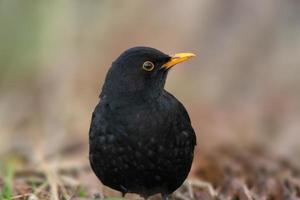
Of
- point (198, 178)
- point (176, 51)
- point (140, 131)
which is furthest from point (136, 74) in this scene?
point (176, 51)

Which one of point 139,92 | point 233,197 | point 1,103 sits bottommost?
point 1,103

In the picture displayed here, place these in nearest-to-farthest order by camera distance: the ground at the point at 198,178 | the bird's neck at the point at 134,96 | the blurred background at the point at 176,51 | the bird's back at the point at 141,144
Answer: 1. the bird's back at the point at 141,144
2. the bird's neck at the point at 134,96
3. the ground at the point at 198,178
4. the blurred background at the point at 176,51

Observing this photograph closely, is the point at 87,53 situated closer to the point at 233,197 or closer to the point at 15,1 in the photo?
the point at 15,1

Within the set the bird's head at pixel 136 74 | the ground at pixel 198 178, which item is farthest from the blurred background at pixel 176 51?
the bird's head at pixel 136 74

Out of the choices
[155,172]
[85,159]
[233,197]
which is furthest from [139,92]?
[85,159]

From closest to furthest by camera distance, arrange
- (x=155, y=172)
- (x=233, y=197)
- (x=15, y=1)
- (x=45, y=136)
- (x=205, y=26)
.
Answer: (x=155, y=172) → (x=233, y=197) → (x=45, y=136) → (x=15, y=1) → (x=205, y=26)

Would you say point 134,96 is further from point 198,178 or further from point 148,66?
point 198,178

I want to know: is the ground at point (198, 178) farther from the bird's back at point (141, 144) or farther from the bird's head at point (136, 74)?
the bird's head at point (136, 74)
